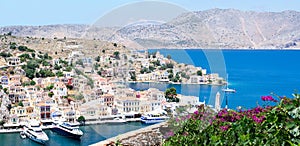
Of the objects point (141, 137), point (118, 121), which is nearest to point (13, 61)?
point (118, 121)

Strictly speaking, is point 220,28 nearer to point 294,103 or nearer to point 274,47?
point 274,47

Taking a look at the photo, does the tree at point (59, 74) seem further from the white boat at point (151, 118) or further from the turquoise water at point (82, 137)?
the white boat at point (151, 118)

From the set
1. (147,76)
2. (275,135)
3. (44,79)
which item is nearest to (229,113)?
(275,135)

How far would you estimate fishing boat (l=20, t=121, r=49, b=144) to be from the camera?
11.4 metres

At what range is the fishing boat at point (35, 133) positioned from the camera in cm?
1142

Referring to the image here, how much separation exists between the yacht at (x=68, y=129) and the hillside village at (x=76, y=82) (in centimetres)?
32

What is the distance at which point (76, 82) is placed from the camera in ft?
26.3

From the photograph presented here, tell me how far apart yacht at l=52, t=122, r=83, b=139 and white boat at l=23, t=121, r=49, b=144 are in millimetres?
477

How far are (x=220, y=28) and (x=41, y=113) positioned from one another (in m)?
58.3

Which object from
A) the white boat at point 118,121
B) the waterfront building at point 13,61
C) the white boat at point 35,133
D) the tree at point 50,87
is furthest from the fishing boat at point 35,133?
the waterfront building at point 13,61

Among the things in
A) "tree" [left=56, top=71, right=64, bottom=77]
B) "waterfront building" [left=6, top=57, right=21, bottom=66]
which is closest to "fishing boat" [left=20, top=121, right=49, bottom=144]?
"tree" [left=56, top=71, right=64, bottom=77]

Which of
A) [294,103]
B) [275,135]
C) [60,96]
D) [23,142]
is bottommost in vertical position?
[23,142]

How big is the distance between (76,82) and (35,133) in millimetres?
4188

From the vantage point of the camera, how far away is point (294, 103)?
1.33 meters
